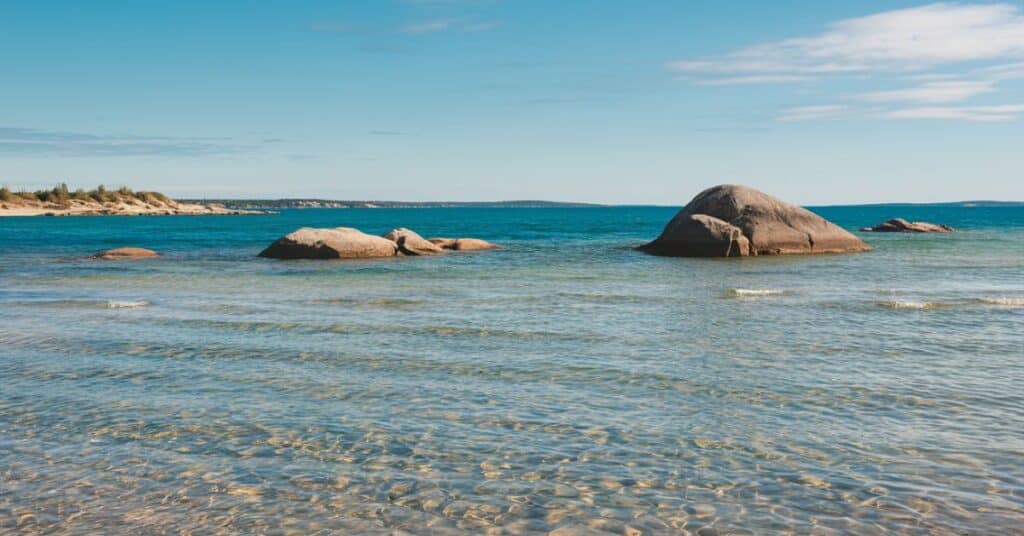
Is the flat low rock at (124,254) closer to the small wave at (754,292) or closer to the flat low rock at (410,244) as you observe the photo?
the flat low rock at (410,244)

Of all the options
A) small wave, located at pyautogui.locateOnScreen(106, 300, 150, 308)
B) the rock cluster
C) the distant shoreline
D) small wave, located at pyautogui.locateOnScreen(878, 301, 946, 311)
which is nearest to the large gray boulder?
the rock cluster

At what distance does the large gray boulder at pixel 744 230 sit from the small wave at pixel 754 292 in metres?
13.3

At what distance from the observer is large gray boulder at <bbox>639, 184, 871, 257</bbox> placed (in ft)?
123

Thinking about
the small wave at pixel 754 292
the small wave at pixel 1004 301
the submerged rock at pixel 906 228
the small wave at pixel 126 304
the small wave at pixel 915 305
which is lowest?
the small wave at pixel 126 304

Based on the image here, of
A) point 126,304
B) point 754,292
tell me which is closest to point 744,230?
point 754,292

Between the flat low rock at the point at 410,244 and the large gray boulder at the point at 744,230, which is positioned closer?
the large gray boulder at the point at 744,230

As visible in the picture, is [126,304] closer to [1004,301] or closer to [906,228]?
[1004,301]

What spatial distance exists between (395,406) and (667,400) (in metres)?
3.30

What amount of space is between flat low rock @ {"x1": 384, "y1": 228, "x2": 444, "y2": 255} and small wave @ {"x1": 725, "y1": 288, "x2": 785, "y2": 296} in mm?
18792

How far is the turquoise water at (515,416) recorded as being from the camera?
7078 mm

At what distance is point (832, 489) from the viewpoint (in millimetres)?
7430

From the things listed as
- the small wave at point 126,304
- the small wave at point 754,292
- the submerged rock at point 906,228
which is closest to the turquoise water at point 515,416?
the small wave at point 126,304

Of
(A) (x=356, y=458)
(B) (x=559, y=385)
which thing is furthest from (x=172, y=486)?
(B) (x=559, y=385)

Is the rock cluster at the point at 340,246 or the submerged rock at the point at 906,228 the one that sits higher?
the submerged rock at the point at 906,228
